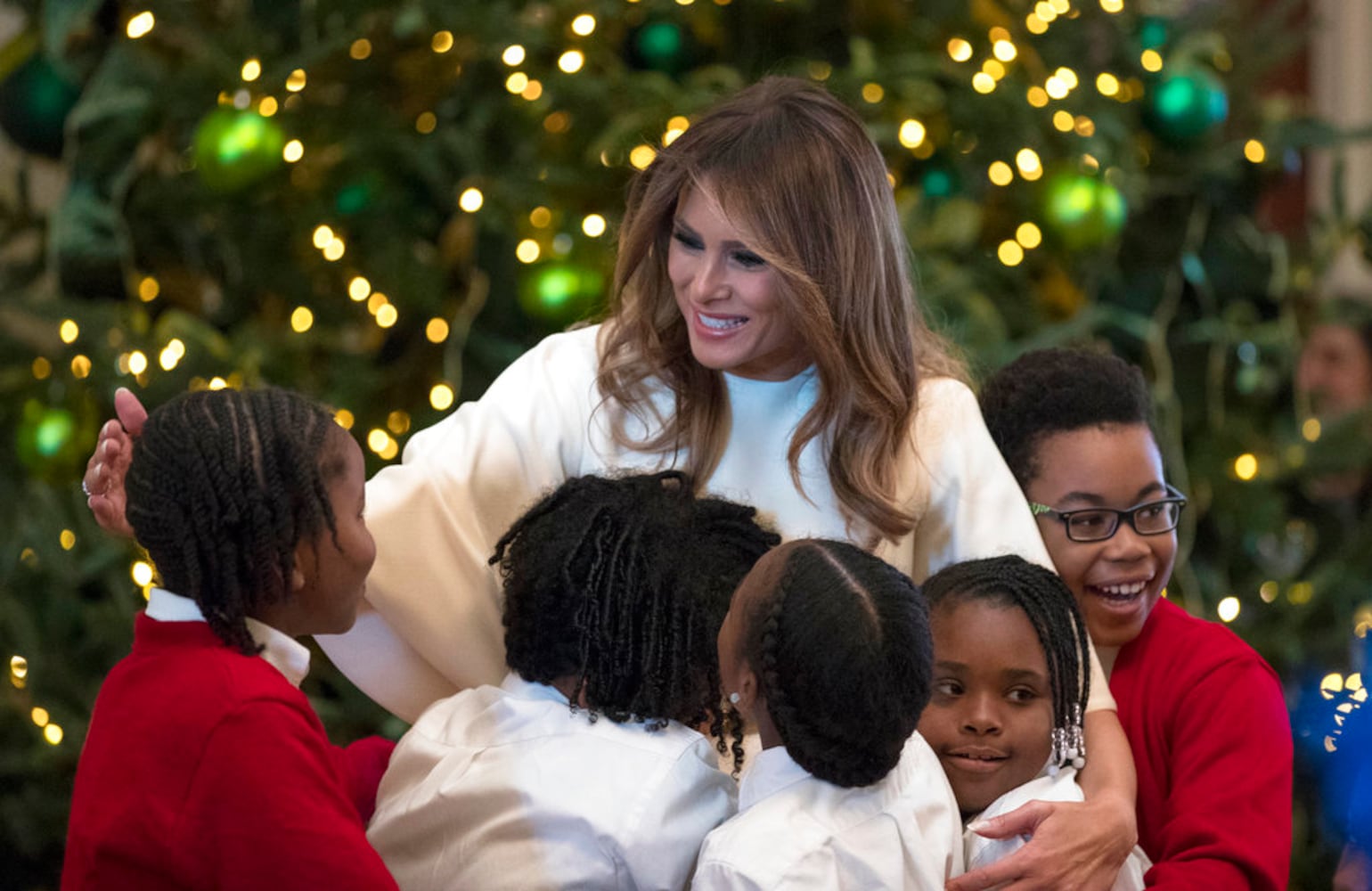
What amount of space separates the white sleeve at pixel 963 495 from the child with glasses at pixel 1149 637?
0.05m

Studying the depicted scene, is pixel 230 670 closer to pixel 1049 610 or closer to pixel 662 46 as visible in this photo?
pixel 1049 610

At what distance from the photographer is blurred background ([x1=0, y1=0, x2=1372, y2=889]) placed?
312 cm

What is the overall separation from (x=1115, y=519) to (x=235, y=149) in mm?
1700

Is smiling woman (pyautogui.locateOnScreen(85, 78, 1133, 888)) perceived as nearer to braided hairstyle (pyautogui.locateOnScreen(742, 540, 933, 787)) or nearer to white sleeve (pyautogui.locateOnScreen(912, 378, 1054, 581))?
white sleeve (pyautogui.locateOnScreen(912, 378, 1054, 581))

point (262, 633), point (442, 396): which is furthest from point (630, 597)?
point (442, 396)

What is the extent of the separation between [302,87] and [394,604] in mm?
1578

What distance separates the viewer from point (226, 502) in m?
1.48

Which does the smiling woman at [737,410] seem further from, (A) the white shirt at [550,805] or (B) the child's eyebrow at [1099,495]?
(A) the white shirt at [550,805]

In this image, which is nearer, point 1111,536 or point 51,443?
point 1111,536

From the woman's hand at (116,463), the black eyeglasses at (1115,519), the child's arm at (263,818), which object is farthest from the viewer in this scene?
the black eyeglasses at (1115,519)

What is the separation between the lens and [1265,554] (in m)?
3.95

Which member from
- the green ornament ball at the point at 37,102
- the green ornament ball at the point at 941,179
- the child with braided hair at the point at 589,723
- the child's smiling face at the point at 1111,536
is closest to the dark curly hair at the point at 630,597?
the child with braided hair at the point at 589,723

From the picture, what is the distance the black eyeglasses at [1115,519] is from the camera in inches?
82.9

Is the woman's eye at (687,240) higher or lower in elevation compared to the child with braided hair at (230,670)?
higher
